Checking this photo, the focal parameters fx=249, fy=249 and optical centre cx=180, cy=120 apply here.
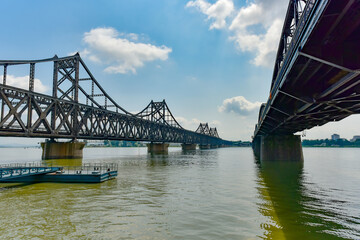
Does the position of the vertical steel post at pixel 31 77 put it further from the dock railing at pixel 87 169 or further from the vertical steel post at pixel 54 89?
the dock railing at pixel 87 169

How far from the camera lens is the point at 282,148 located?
209ft

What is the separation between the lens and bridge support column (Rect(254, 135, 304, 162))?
62.2 m

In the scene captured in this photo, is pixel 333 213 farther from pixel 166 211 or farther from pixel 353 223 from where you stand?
pixel 166 211

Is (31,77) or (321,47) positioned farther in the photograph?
(31,77)

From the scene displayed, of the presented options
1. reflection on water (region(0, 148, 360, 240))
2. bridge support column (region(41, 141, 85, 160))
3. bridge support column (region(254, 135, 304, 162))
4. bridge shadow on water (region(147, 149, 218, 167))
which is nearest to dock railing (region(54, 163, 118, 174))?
reflection on water (region(0, 148, 360, 240))

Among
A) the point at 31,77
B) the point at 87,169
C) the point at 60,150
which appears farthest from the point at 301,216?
the point at 60,150

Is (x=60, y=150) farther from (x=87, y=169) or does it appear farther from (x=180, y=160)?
(x=87, y=169)

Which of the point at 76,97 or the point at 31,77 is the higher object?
the point at 31,77

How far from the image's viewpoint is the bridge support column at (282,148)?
62250 mm

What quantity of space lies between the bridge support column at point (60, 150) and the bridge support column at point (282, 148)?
51908mm

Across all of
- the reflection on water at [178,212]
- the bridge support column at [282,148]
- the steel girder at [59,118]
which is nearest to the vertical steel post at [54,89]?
the steel girder at [59,118]

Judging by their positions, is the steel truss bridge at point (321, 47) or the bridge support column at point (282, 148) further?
the bridge support column at point (282, 148)

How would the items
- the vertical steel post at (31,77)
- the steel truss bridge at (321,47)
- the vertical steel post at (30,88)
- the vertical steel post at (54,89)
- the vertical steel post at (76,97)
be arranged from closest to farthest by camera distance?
the steel truss bridge at (321,47)
the vertical steel post at (30,88)
the vertical steel post at (31,77)
the vertical steel post at (54,89)
the vertical steel post at (76,97)

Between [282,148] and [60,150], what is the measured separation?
59.9 metres
